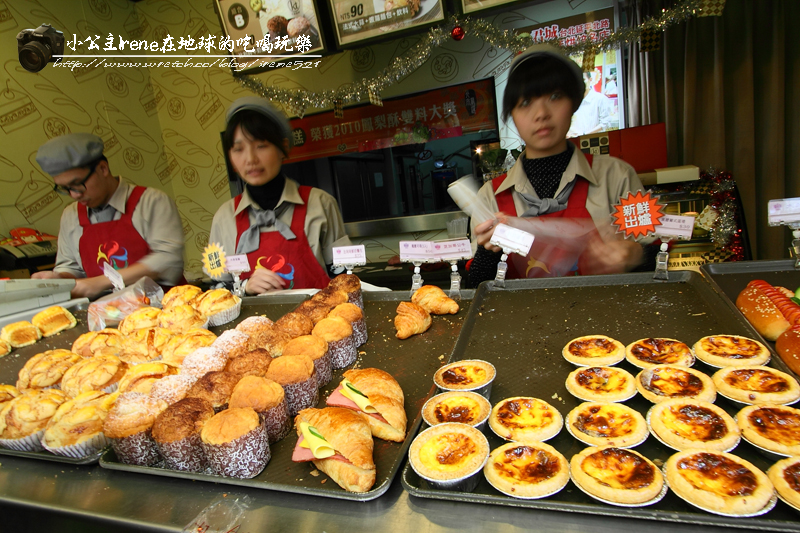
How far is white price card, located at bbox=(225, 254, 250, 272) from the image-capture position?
309cm

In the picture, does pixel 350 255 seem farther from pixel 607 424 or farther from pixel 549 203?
pixel 607 424

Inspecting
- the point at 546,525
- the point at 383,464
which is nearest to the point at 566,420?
the point at 546,525

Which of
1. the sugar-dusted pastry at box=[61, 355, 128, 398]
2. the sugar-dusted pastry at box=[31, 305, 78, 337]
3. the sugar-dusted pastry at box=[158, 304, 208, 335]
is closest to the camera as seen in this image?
the sugar-dusted pastry at box=[61, 355, 128, 398]

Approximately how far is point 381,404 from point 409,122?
5398mm

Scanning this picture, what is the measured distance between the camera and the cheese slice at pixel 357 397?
1.51 metres

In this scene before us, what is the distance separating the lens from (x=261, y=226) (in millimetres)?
3674

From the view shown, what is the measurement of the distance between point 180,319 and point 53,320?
Answer: 1.31 meters

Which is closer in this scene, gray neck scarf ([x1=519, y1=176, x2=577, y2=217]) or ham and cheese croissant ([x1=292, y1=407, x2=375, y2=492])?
ham and cheese croissant ([x1=292, y1=407, x2=375, y2=492])

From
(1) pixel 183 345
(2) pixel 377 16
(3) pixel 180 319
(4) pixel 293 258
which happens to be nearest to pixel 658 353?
(1) pixel 183 345

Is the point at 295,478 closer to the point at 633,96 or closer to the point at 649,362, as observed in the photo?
the point at 649,362

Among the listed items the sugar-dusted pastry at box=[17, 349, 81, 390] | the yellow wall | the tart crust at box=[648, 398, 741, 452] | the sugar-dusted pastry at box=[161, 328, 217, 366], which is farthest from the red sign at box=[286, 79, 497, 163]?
the tart crust at box=[648, 398, 741, 452]

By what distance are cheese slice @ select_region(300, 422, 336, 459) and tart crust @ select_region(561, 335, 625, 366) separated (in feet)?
3.56

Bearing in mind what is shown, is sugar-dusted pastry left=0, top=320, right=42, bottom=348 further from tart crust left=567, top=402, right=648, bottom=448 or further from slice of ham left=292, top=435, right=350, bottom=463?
tart crust left=567, top=402, right=648, bottom=448

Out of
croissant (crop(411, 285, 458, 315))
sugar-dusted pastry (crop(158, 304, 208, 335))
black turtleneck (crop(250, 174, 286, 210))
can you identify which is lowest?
croissant (crop(411, 285, 458, 315))
